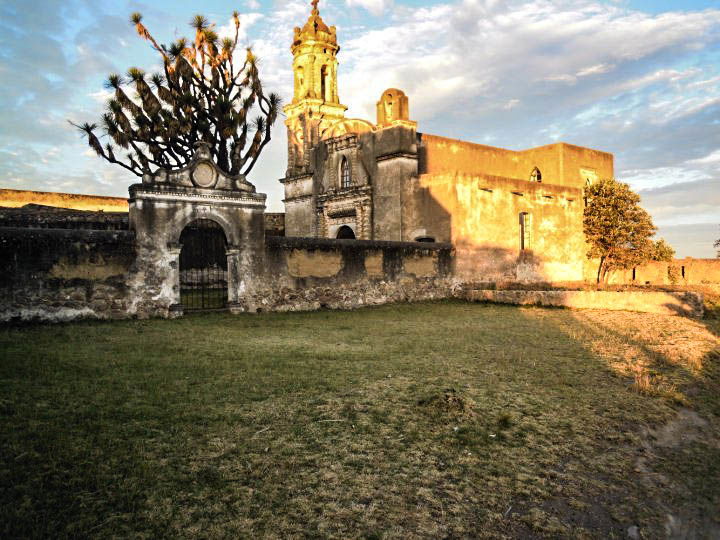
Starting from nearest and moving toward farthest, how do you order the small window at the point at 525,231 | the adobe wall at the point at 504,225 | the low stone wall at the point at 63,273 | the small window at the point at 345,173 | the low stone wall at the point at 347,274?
the low stone wall at the point at 63,273 → the low stone wall at the point at 347,274 → the adobe wall at the point at 504,225 → the small window at the point at 525,231 → the small window at the point at 345,173

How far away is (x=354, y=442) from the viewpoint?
161 inches

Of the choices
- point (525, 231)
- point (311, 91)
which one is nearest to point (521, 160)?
point (525, 231)

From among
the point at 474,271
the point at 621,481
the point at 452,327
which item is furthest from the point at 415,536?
the point at 474,271

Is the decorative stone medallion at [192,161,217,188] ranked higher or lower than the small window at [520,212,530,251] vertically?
higher

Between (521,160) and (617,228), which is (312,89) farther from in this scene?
(617,228)

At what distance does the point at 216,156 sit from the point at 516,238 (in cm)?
1274

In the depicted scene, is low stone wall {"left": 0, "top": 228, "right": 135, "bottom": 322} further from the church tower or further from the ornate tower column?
the church tower

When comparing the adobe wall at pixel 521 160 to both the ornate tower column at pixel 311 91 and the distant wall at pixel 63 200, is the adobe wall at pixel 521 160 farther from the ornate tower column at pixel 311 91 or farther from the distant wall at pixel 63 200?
the distant wall at pixel 63 200

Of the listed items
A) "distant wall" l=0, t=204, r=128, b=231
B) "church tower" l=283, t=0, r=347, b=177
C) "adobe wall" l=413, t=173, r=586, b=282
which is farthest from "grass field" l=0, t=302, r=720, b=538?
"church tower" l=283, t=0, r=347, b=177

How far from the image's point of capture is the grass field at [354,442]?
3023mm

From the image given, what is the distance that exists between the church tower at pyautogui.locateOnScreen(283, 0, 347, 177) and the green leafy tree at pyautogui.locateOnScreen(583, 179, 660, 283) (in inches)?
617

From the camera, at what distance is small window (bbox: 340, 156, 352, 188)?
24.5m

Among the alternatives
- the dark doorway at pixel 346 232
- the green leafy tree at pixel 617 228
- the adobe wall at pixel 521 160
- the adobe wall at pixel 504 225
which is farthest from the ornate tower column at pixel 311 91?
the green leafy tree at pixel 617 228

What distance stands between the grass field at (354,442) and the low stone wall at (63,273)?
2.82 m
